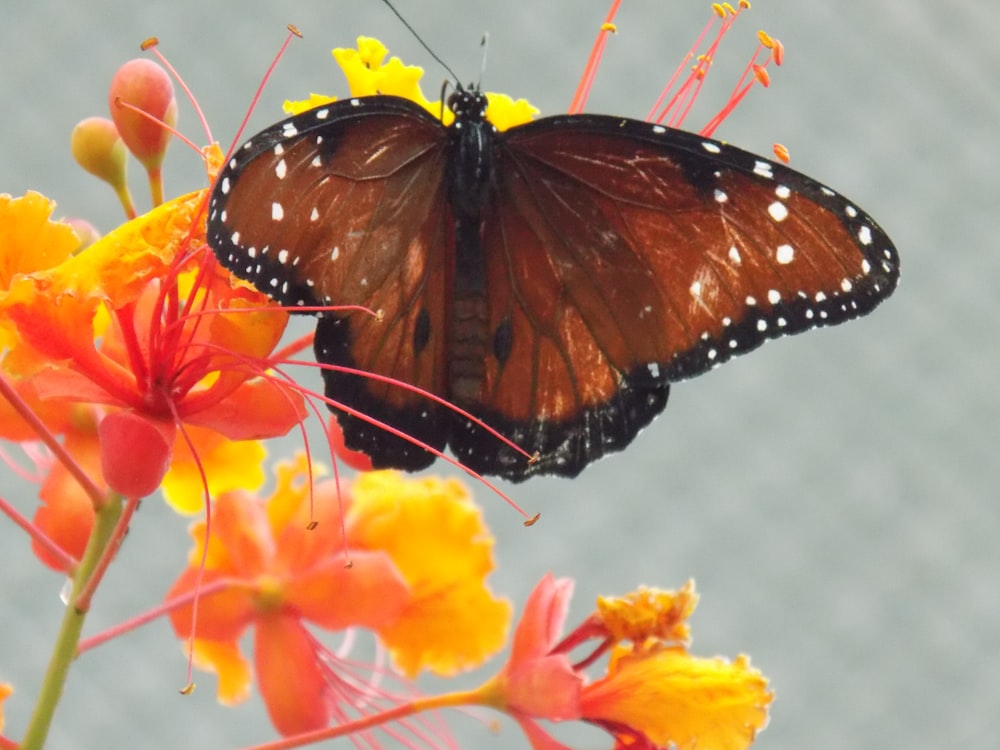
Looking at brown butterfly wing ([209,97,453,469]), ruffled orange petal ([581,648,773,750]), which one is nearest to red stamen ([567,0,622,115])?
brown butterfly wing ([209,97,453,469])

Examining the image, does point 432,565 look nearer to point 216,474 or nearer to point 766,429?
point 216,474

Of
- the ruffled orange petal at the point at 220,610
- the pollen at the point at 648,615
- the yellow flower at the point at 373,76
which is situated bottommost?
the pollen at the point at 648,615

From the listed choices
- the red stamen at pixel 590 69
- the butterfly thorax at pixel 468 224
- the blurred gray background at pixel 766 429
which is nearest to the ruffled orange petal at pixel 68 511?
the butterfly thorax at pixel 468 224

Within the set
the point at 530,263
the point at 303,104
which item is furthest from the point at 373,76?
the point at 530,263

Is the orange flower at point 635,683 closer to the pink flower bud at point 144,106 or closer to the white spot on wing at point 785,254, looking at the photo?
the white spot on wing at point 785,254

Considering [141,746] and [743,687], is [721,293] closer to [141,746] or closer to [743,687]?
[743,687]

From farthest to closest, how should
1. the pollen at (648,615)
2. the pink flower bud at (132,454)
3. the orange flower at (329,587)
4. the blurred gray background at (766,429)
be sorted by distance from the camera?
1. the blurred gray background at (766,429)
2. the orange flower at (329,587)
3. the pollen at (648,615)
4. the pink flower bud at (132,454)
